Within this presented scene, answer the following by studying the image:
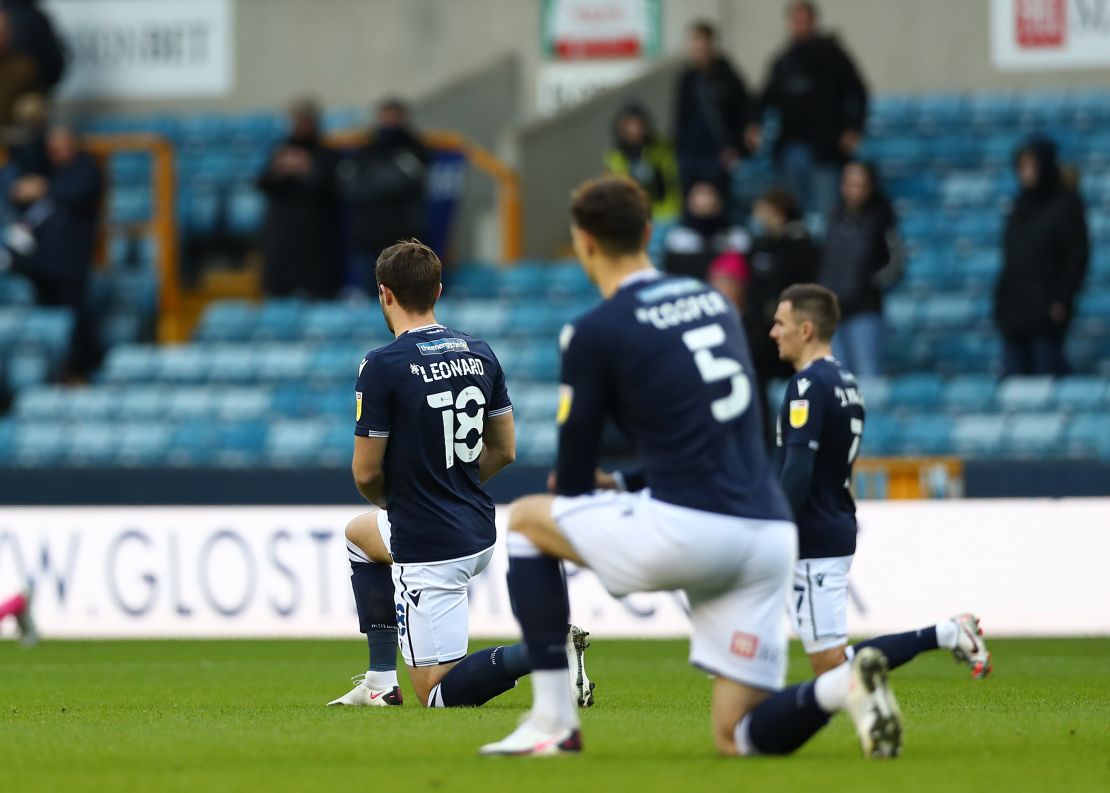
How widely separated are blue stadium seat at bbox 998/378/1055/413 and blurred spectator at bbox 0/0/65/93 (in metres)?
11.3

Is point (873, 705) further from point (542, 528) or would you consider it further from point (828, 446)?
point (828, 446)

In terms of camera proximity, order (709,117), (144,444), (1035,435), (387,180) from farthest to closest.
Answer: (387,180) < (144,444) < (709,117) < (1035,435)

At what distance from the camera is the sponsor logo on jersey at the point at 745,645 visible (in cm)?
582

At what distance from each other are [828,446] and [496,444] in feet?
4.38

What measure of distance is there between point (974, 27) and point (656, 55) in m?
3.37

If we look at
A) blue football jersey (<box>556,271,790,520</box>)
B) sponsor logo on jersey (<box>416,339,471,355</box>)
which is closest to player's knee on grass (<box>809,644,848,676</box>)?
sponsor logo on jersey (<box>416,339,471,355</box>)

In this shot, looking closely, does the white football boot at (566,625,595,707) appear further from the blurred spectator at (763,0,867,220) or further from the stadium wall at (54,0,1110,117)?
the stadium wall at (54,0,1110,117)

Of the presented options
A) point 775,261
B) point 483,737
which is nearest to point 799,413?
point 483,737

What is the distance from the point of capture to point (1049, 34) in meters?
20.6

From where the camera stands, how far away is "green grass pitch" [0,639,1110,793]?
5605mm

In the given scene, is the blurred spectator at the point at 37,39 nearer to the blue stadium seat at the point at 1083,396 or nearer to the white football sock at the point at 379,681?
the blue stadium seat at the point at 1083,396

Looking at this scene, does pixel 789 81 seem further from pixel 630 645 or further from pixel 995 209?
pixel 630 645

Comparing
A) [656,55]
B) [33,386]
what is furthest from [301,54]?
[33,386]

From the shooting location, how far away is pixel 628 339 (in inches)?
222
